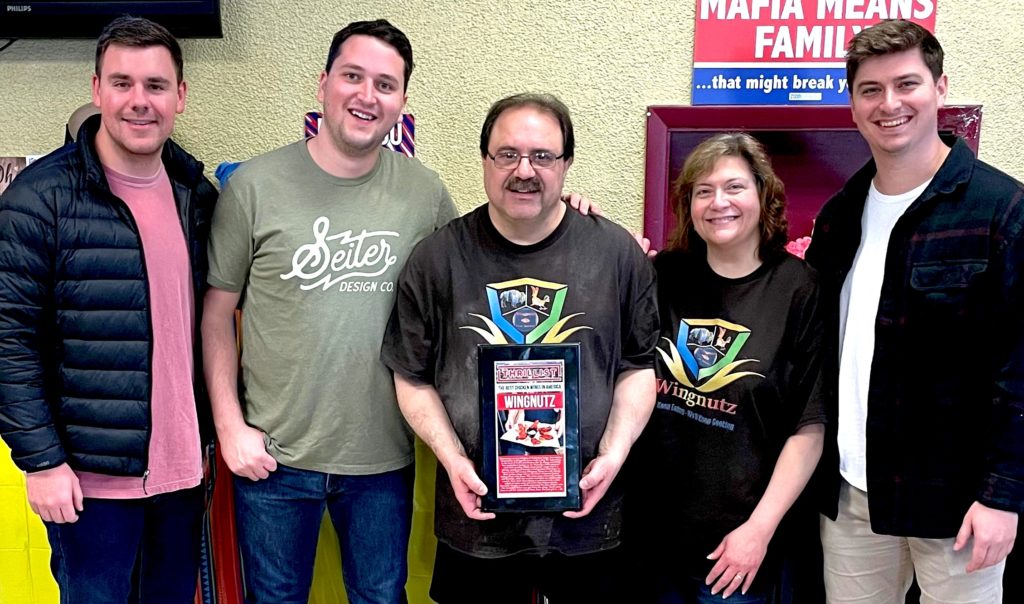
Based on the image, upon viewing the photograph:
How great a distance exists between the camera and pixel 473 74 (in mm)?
2676

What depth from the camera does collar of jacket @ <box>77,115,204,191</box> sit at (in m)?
1.65

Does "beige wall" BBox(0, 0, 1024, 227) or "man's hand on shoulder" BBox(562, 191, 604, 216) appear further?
"beige wall" BBox(0, 0, 1024, 227)

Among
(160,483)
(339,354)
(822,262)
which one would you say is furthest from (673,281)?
(160,483)

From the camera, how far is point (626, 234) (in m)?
1.80

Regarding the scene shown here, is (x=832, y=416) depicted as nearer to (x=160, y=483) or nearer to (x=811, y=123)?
(x=811, y=123)

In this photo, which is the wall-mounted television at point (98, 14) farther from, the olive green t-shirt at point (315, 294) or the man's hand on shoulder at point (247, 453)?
the man's hand on shoulder at point (247, 453)

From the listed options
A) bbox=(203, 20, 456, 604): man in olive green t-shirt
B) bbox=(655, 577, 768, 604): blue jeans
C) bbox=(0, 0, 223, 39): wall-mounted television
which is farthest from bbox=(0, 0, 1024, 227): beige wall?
bbox=(655, 577, 768, 604): blue jeans

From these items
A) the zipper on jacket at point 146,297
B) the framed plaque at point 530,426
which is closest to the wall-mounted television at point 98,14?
the zipper on jacket at point 146,297

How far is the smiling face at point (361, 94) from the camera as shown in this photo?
178 cm

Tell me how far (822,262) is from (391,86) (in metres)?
1.09

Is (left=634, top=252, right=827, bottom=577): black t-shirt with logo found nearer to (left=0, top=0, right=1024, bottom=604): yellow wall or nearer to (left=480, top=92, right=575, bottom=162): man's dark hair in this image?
(left=480, top=92, right=575, bottom=162): man's dark hair

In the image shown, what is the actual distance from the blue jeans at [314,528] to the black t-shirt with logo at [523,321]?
19 cm

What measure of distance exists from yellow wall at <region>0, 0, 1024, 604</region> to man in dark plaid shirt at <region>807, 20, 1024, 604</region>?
103 cm

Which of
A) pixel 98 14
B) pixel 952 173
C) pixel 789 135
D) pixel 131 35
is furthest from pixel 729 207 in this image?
pixel 98 14
